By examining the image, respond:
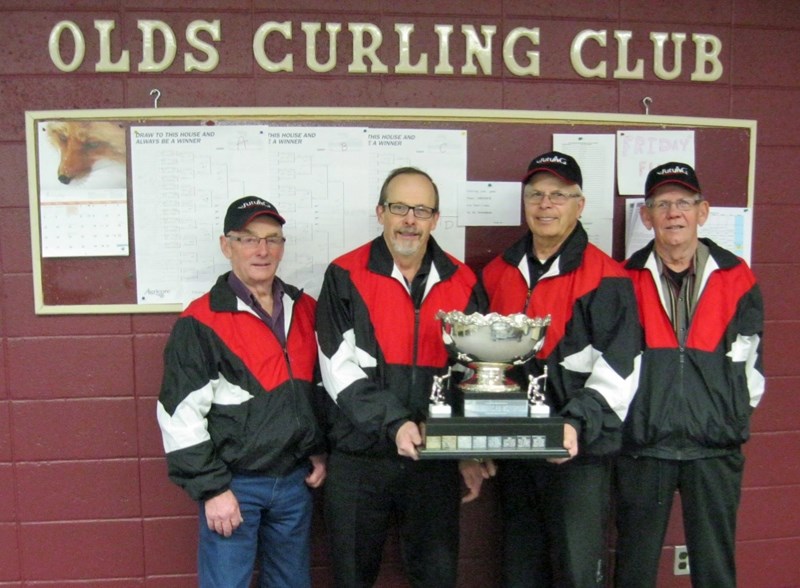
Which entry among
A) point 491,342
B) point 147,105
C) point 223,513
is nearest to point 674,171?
point 491,342

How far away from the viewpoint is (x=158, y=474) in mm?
2273

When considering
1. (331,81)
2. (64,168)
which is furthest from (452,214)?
(64,168)

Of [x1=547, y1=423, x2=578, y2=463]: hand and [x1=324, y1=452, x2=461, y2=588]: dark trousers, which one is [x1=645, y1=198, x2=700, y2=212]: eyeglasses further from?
[x1=324, y1=452, x2=461, y2=588]: dark trousers

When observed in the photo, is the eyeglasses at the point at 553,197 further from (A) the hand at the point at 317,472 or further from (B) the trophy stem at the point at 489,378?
(A) the hand at the point at 317,472

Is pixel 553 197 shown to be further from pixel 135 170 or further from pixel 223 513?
pixel 135 170

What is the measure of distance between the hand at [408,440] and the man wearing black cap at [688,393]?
707mm

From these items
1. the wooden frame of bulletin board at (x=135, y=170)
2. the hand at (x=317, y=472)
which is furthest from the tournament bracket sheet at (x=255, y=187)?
the hand at (x=317, y=472)

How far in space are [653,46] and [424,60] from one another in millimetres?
920

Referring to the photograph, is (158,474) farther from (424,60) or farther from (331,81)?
(424,60)

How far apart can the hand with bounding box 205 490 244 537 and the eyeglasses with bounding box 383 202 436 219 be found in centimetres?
99

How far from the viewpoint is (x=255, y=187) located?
219 centimetres

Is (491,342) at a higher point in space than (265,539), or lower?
higher

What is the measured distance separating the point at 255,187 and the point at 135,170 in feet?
1.45

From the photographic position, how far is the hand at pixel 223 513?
5.67ft
